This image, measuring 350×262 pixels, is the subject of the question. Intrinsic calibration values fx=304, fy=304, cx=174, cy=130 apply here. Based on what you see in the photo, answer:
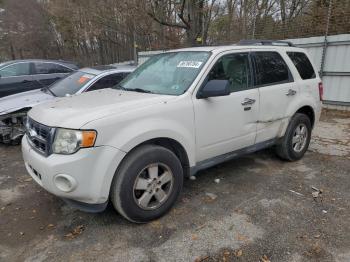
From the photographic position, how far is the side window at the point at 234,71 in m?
3.67

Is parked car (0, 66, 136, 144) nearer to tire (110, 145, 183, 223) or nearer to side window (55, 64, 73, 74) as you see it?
side window (55, 64, 73, 74)

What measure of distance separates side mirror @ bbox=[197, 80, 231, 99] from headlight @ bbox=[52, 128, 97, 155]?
4.32 ft

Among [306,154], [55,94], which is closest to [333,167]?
[306,154]

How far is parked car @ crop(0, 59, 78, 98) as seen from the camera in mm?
8359

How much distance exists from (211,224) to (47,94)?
4.50 meters

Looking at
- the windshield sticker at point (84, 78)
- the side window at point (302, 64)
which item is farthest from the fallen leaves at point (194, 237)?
the windshield sticker at point (84, 78)

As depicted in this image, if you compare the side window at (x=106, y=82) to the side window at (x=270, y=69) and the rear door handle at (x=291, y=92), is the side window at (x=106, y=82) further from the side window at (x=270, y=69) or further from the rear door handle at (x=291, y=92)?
the rear door handle at (x=291, y=92)

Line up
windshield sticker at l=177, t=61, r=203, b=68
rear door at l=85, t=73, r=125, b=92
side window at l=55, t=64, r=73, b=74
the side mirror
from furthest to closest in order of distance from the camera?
side window at l=55, t=64, r=73, b=74, rear door at l=85, t=73, r=125, b=92, windshield sticker at l=177, t=61, r=203, b=68, the side mirror

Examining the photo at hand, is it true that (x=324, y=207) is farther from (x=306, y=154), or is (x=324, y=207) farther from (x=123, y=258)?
(x=123, y=258)

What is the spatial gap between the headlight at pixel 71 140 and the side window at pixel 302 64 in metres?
3.36

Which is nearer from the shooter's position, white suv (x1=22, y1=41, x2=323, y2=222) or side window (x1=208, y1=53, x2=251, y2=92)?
white suv (x1=22, y1=41, x2=323, y2=222)

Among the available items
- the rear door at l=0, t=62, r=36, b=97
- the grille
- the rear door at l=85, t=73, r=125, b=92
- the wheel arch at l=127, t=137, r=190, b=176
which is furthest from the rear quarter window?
the rear door at l=0, t=62, r=36, b=97

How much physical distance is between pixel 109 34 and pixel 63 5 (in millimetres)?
3537

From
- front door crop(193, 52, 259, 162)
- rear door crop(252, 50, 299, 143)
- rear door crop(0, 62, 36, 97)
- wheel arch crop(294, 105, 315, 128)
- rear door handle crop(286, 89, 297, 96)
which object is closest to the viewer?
front door crop(193, 52, 259, 162)
